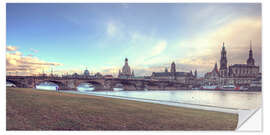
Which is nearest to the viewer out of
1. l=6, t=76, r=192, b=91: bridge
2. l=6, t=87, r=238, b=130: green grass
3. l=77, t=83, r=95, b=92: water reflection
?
l=6, t=87, r=238, b=130: green grass

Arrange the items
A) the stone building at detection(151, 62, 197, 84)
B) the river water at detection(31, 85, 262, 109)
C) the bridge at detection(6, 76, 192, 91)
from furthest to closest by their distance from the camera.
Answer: the bridge at detection(6, 76, 192, 91), the stone building at detection(151, 62, 197, 84), the river water at detection(31, 85, 262, 109)

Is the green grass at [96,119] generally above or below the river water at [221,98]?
above

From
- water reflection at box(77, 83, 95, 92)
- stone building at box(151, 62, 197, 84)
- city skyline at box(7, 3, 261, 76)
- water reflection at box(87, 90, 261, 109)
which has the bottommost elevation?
water reflection at box(77, 83, 95, 92)

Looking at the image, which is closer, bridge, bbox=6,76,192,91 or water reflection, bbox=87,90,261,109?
water reflection, bbox=87,90,261,109

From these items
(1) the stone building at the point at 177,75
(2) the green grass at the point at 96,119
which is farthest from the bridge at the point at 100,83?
(2) the green grass at the point at 96,119

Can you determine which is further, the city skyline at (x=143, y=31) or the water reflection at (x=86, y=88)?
the water reflection at (x=86, y=88)

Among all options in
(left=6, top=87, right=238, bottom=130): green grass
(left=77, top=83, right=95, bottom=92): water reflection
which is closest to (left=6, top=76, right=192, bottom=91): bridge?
(left=77, top=83, right=95, bottom=92): water reflection

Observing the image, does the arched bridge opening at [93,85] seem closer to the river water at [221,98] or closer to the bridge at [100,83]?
the bridge at [100,83]

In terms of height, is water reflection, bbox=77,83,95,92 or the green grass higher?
the green grass

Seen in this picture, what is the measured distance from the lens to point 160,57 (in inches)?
366

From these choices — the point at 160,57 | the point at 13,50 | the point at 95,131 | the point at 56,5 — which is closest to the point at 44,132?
the point at 95,131

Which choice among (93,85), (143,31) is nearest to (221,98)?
(143,31)

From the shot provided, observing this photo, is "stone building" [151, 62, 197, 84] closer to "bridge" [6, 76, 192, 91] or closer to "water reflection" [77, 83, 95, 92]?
"bridge" [6, 76, 192, 91]

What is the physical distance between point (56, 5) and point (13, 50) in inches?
101
